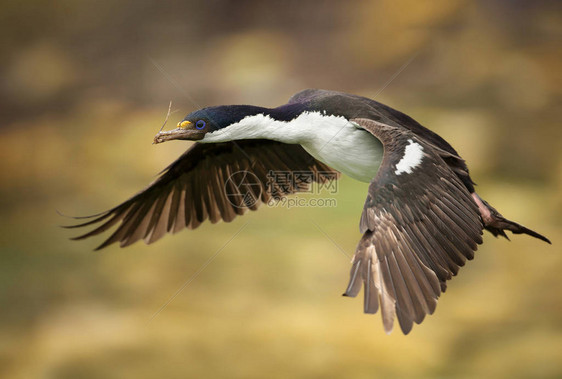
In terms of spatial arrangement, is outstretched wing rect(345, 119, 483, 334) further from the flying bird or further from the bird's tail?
the bird's tail

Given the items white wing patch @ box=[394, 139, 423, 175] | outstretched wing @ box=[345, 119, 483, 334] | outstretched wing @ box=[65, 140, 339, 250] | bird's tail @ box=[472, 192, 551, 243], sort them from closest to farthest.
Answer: outstretched wing @ box=[345, 119, 483, 334] < white wing patch @ box=[394, 139, 423, 175] < bird's tail @ box=[472, 192, 551, 243] < outstretched wing @ box=[65, 140, 339, 250]

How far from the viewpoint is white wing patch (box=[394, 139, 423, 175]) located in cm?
246

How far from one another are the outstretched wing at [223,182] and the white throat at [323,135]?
A: 1.70ft

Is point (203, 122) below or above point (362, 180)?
above

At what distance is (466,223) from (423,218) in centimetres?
19

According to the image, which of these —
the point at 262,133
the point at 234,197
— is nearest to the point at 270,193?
the point at 234,197

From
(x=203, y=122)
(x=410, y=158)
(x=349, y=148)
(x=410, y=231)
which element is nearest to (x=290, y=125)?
(x=349, y=148)

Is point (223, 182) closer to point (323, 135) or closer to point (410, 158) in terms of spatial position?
point (323, 135)

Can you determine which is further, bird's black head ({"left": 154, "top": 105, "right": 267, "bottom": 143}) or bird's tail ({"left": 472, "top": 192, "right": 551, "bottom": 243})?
bird's tail ({"left": 472, "top": 192, "right": 551, "bottom": 243})

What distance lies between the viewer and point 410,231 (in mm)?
2373

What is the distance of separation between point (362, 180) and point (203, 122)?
0.82 meters

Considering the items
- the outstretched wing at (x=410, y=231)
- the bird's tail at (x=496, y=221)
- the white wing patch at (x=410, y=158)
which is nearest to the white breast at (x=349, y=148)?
the outstretched wing at (x=410, y=231)

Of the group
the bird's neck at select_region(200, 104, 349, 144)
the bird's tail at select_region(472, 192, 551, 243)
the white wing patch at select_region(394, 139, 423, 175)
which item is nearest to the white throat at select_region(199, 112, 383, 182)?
the bird's neck at select_region(200, 104, 349, 144)

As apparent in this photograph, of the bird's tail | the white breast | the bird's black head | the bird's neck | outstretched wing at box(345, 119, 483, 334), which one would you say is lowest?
the bird's tail
